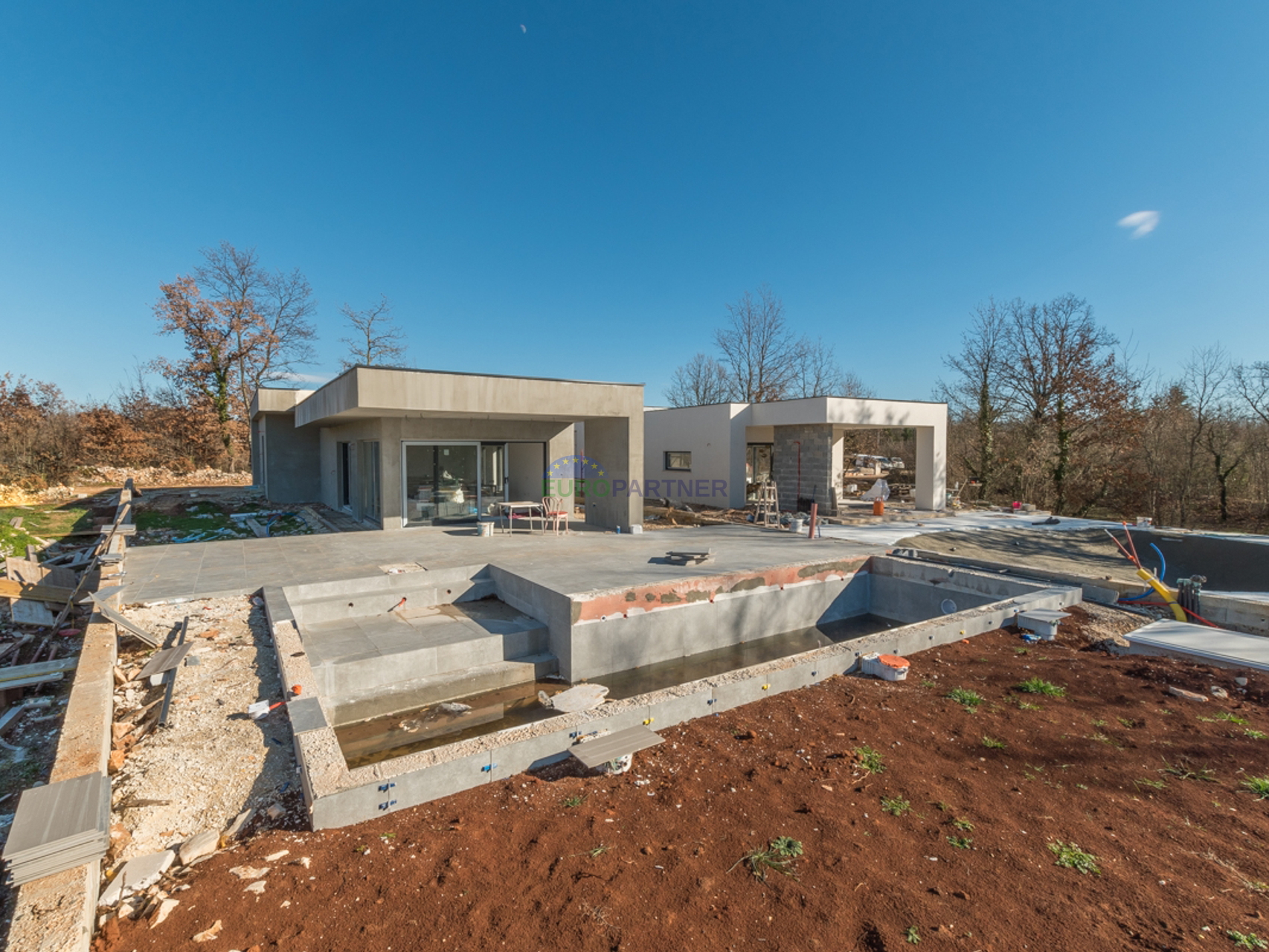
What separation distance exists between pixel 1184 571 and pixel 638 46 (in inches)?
672

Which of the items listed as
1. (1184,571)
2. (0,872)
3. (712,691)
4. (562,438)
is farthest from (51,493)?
(1184,571)

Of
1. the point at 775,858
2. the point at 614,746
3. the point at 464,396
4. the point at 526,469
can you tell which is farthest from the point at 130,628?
the point at 526,469

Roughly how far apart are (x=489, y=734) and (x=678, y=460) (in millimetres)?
16388

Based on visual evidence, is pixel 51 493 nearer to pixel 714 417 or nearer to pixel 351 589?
pixel 351 589

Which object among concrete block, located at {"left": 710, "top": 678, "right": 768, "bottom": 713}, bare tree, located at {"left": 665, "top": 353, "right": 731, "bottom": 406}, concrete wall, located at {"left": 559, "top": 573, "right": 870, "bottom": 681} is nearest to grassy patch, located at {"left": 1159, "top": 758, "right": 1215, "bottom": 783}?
concrete block, located at {"left": 710, "top": 678, "right": 768, "bottom": 713}

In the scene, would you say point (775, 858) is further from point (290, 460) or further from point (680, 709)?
point (290, 460)

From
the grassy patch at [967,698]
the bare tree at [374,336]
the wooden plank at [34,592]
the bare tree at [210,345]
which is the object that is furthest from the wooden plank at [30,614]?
the bare tree at [374,336]

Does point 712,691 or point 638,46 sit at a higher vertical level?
point 638,46

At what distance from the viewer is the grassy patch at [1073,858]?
264 cm

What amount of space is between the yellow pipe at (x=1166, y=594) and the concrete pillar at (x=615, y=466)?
27.0 feet

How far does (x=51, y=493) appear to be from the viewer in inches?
730

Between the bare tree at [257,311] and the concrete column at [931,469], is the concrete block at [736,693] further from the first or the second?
the bare tree at [257,311]

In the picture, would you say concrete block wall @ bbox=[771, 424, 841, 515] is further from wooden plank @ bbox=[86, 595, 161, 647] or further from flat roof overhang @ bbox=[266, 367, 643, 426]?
wooden plank @ bbox=[86, 595, 161, 647]

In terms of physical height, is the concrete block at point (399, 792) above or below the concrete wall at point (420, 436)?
below
